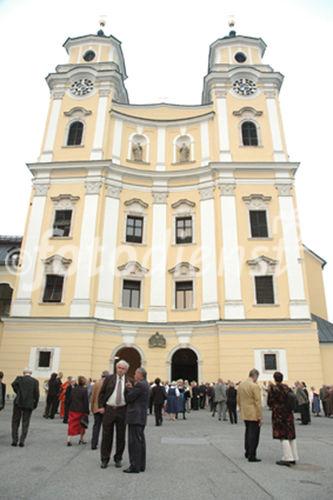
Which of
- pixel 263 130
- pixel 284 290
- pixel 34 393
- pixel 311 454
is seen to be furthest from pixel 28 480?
pixel 263 130

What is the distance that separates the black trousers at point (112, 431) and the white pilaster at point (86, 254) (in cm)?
1653

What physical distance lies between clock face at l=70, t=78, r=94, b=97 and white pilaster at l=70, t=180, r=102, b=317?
8.71m

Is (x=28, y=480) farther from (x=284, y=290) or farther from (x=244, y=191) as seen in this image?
(x=244, y=191)

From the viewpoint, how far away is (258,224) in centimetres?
2600

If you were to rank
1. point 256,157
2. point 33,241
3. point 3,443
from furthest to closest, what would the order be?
point 256,157 < point 33,241 < point 3,443

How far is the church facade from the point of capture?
74.9 ft

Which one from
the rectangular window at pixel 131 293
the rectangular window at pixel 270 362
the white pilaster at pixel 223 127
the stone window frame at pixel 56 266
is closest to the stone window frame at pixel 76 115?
the white pilaster at pixel 223 127

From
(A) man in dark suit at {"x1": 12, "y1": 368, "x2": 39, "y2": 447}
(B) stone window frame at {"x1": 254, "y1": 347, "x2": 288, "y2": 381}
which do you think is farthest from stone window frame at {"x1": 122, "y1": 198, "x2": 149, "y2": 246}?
(A) man in dark suit at {"x1": 12, "y1": 368, "x2": 39, "y2": 447}

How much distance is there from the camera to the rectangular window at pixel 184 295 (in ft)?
81.4

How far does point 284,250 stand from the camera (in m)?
25.0

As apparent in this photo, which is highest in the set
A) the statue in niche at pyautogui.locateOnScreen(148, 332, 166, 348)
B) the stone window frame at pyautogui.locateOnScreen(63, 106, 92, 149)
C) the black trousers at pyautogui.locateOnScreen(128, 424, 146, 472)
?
the stone window frame at pyautogui.locateOnScreen(63, 106, 92, 149)

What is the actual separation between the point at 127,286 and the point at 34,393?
1607cm

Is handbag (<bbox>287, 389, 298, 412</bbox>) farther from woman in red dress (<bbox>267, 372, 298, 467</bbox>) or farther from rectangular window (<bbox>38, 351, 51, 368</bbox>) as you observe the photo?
rectangular window (<bbox>38, 351, 51, 368</bbox>)

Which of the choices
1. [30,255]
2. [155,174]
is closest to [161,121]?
[155,174]
